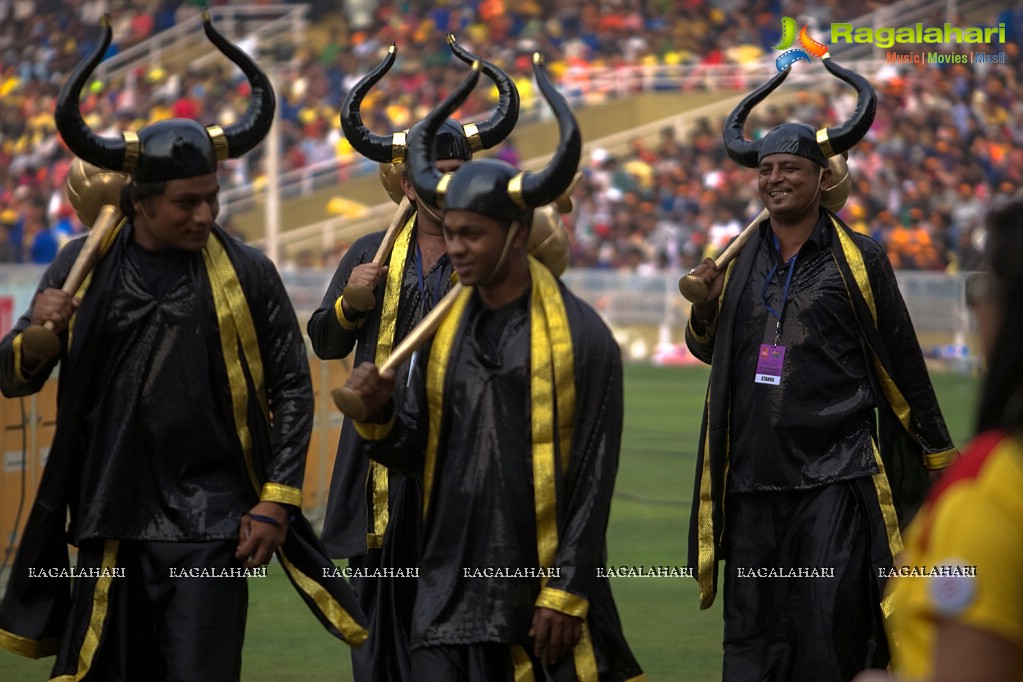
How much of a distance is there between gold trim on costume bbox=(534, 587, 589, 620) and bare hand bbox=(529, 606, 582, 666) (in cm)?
1

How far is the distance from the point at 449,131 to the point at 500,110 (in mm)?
303

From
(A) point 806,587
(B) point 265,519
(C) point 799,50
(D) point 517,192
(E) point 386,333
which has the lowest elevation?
(A) point 806,587

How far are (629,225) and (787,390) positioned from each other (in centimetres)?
2123

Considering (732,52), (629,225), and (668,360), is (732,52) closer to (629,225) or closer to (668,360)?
(629,225)

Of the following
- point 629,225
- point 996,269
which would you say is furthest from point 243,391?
point 629,225

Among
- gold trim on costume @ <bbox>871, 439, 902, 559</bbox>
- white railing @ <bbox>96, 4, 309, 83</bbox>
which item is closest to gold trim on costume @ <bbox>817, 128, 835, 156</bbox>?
gold trim on costume @ <bbox>871, 439, 902, 559</bbox>

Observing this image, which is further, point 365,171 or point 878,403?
point 365,171

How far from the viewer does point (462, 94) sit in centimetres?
482

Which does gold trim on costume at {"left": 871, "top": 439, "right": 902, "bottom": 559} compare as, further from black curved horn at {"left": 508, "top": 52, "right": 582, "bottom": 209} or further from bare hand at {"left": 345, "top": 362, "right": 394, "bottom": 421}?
bare hand at {"left": 345, "top": 362, "right": 394, "bottom": 421}

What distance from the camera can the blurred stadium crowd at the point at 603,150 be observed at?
26.3 m

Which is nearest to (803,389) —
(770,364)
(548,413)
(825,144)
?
(770,364)

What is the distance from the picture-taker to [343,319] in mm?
6297

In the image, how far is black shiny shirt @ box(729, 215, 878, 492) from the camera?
6137mm

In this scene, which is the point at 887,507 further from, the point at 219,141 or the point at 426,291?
the point at 219,141
